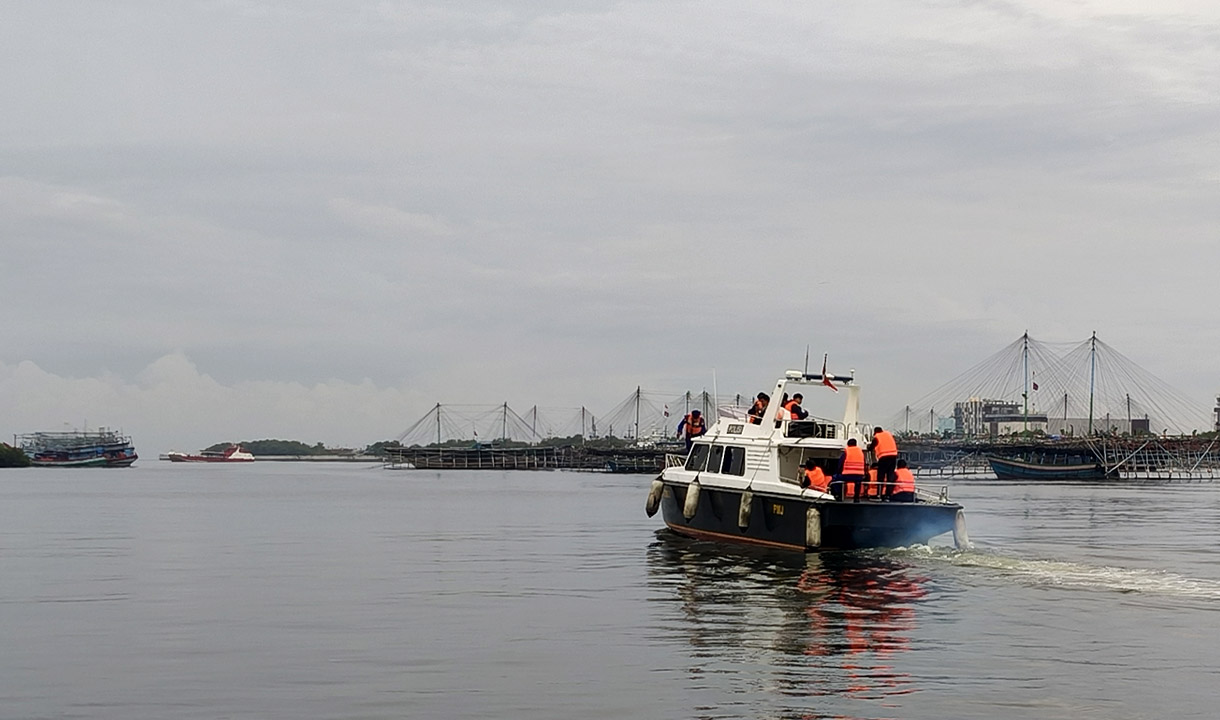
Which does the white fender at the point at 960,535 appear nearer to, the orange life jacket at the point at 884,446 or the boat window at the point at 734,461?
the orange life jacket at the point at 884,446

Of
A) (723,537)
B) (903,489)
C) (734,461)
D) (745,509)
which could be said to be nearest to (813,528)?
(903,489)

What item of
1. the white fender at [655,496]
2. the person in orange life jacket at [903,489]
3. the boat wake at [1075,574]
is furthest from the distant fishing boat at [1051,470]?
the person in orange life jacket at [903,489]

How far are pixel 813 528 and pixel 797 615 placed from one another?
30.0 feet

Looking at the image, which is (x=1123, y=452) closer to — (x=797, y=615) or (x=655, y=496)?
(x=655, y=496)

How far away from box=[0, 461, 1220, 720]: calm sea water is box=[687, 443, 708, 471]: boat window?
2.41 meters

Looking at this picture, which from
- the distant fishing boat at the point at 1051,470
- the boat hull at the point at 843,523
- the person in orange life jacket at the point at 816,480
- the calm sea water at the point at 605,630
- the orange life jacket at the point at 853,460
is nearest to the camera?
the calm sea water at the point at 605,630

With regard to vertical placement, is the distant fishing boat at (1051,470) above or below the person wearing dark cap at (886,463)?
below

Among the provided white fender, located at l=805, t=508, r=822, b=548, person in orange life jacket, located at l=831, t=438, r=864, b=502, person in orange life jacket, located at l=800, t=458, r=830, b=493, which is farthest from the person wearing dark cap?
white fender, located at l=805, t=508, r=822, b=548

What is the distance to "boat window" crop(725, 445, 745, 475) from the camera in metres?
39.2

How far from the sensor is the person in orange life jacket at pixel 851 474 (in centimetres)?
3469

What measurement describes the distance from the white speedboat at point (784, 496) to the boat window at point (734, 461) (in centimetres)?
3

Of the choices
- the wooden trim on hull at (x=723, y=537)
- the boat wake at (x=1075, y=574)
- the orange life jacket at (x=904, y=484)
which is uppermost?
the orange life jacket at (x=904, y=484)

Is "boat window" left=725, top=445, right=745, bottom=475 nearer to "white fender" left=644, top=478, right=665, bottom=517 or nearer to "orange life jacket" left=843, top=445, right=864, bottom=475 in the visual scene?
"orange life jacket" left=843, top=445, right=864, bottom=475

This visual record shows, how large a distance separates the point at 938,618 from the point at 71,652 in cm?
1472
